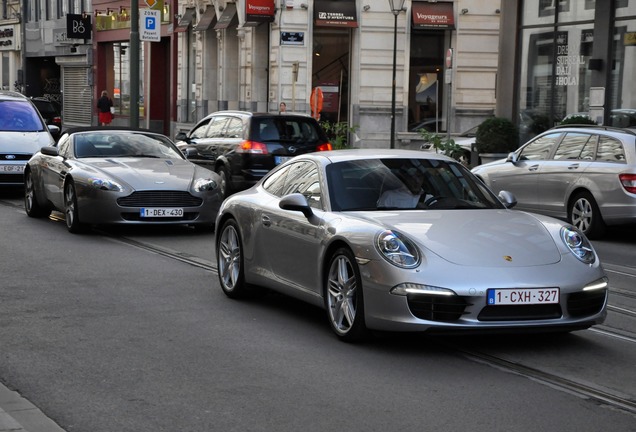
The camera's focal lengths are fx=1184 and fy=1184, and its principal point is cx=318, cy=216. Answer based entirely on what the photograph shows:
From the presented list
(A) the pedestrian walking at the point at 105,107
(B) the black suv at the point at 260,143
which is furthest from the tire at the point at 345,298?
(A) the pedestrian walking at the point at 105,107

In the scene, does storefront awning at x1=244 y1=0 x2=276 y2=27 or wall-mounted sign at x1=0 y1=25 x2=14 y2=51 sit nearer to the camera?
storefront awning at x1=244 y1=0 x2=276 y2=27

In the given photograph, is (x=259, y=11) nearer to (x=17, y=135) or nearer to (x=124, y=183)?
(x=17, y=135)

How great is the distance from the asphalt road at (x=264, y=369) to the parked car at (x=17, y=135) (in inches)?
396

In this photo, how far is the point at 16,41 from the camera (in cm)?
6569

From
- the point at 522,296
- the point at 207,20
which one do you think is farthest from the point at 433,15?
the point at 522,296

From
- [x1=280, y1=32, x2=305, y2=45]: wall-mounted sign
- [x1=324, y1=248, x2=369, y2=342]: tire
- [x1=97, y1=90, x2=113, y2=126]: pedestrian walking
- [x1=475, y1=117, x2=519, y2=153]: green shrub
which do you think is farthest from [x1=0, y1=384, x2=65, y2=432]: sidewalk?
[x1=97, y1=90, x2=113, y2=126]: pedestrian walking

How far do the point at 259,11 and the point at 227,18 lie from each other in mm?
3197

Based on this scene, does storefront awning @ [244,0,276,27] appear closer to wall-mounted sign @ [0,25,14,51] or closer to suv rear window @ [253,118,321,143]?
suv rear window @ [253,118,321,143]

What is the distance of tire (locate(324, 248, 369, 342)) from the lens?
7.92m

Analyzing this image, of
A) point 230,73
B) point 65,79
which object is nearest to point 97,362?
point 230,73

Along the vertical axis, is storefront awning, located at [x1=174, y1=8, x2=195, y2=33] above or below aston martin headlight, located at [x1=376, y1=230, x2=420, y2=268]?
above

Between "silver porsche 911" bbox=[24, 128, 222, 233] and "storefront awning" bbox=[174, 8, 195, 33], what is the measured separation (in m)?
27.6

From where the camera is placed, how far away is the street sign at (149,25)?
89.1 ft

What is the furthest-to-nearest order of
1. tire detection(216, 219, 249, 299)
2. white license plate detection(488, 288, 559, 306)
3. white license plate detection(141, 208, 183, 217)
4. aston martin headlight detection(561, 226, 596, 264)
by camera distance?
white license plate detection(141, 208, 183, 217)
tire detection(216, 219, 249, 299)
aston martin headlight detection(561, 226, 596, 264)
white license plate detection(488, 288, 559, 306)
